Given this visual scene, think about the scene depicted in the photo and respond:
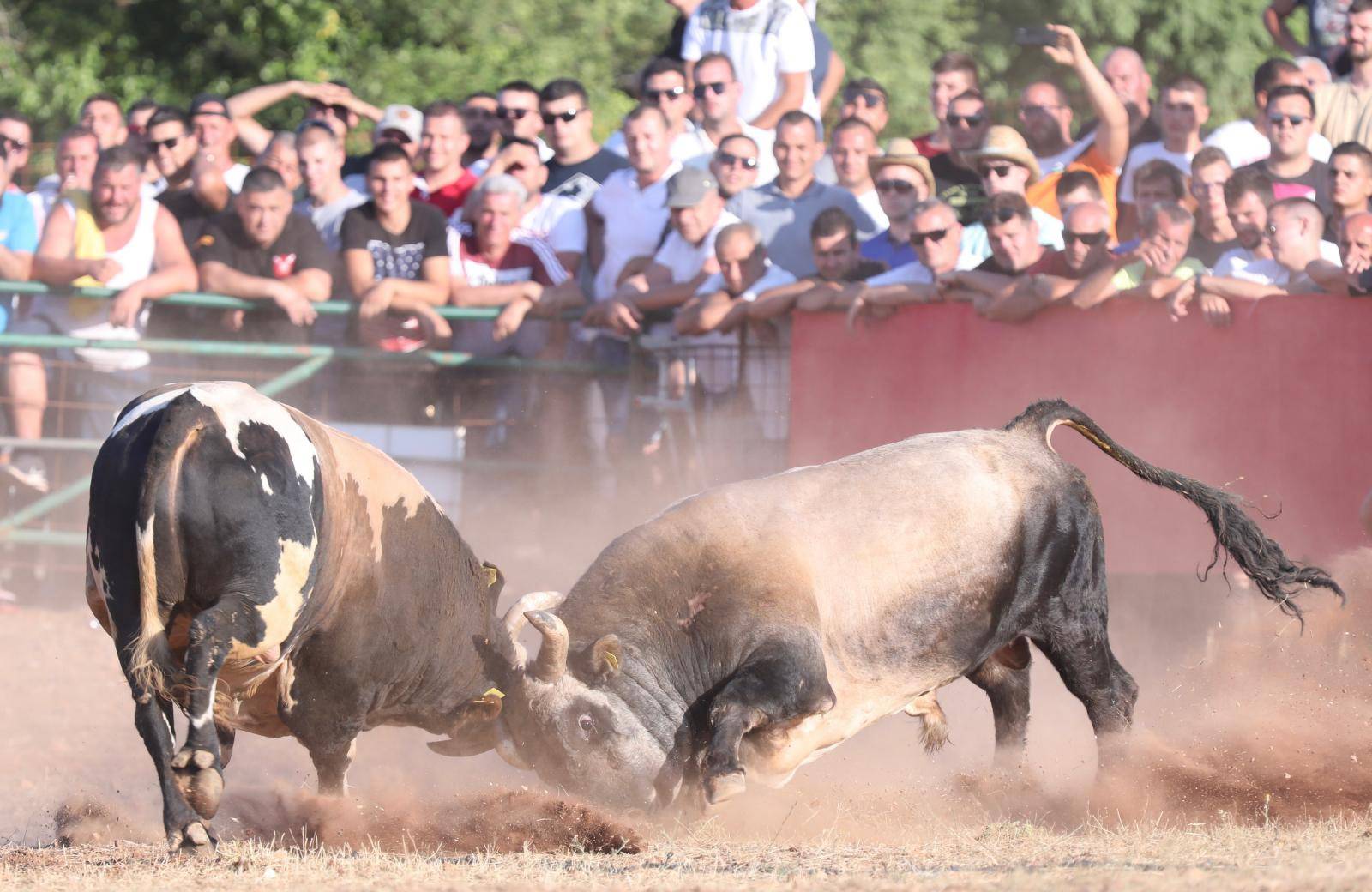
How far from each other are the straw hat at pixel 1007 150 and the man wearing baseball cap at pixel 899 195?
30cm

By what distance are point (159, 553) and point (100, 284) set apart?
5.68m

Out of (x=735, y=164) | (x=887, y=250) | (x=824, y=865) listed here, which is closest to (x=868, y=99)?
(x=735, y=164)

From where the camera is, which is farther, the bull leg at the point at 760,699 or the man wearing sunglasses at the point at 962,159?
the man wearing sunglasses at the point at 962,159

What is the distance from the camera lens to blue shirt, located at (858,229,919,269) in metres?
9.09

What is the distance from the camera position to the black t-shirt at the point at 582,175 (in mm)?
10125

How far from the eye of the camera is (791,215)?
942cm

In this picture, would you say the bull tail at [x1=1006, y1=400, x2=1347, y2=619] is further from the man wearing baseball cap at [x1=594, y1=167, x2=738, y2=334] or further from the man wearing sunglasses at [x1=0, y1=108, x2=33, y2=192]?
the man wearing sunglasses at [x1=0, y1=108, x2=33, y2=192]

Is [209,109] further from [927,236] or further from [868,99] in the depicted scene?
[927,236]

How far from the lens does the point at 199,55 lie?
19.0 m

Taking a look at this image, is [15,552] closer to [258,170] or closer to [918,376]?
[258,170]

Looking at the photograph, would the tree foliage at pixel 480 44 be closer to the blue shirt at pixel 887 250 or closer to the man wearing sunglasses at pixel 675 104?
the man wearing sunglasses at pixel 675 104

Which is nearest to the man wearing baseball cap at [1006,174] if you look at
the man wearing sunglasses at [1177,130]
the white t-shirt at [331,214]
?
the man wearing sunglasses at [1177,130]

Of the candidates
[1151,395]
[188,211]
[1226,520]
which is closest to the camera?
[1226,520]

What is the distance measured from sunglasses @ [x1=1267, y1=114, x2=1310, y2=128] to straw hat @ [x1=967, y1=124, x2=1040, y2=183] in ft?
3.98
